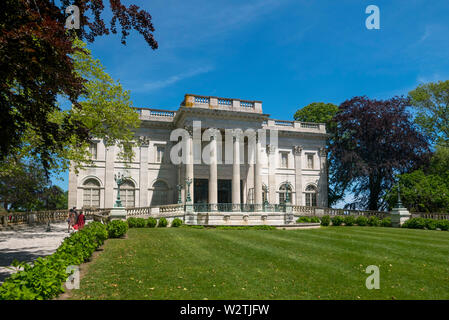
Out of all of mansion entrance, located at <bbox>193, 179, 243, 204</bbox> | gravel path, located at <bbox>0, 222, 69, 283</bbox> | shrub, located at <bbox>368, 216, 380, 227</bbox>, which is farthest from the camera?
mansion entrance, located at <bbox>193, 179, 243, 204</bbox>

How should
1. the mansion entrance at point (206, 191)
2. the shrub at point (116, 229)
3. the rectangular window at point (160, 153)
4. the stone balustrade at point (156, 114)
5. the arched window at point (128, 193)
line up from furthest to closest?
1. the mansion entrance at point (206, 191)
2. the rectangular window at point (160, 153)
3. the stone balustrade at point (156, 114)
4. the arched window at point (128, 193)
5. the shrub at point (116, 229)

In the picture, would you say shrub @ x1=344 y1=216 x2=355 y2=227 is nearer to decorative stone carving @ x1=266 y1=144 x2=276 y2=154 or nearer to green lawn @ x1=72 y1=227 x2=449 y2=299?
decorative stone carving @ x1=266 y1=144 x2=276 y2=154

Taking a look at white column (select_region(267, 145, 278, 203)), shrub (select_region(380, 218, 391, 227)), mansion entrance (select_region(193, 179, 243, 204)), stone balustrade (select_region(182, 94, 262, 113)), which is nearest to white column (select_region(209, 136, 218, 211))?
stone balustrade (select_region(182, 94, 262, 113))

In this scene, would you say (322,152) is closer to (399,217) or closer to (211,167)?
(399,217)

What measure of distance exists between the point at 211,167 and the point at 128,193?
990cm

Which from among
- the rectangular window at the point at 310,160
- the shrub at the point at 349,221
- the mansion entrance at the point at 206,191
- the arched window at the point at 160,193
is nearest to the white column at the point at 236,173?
the mansion entrance at the point at 206,191

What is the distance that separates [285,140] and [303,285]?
110ft

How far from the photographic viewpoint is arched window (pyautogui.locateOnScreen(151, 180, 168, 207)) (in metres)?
35.0

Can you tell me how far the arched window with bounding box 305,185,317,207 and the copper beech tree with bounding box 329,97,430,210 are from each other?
3428mm

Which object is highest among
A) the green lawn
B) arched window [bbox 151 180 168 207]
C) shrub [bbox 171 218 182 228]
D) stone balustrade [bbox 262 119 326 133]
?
stone balustrade [bbox 262 119 326 133]

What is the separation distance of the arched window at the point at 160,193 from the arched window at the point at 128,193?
209 centimetres

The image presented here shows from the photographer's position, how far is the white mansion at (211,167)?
32000mm

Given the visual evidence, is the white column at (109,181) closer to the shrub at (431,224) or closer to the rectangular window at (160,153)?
the rectangular window at (160,153)
